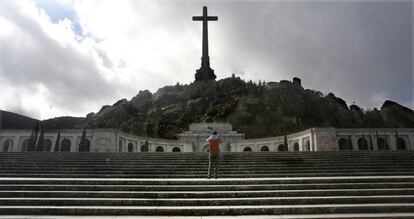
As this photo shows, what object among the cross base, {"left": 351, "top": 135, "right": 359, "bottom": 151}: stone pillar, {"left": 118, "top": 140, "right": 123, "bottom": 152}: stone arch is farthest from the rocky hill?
{"left": 351, "top": 135, "right": 359, "bottom": 151}: stone pillar

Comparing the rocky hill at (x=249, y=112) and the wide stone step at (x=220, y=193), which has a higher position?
the rocky hill at (x=249, y=112)

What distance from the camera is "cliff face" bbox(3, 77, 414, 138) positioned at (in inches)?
2447

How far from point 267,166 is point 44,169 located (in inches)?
378

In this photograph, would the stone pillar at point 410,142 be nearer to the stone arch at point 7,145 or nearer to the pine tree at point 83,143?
the pine tree at point 83,143

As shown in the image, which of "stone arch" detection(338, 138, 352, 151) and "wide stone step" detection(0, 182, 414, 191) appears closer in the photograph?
"wide stone step" detection(0, 182, 414, 191)

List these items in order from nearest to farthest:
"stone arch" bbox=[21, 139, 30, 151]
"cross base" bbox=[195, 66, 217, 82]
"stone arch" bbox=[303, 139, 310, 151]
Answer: "stone arch" bbox=[21, 139, 30, 151] < "stone arch" bbox=[303, 139, 310, 151] < "cross base" bbox=[195, 66, 217, 82]

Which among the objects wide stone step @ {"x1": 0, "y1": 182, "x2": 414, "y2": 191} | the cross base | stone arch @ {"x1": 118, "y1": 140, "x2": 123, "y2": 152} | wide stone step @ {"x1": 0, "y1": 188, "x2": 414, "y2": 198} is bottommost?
wide stone step @ {"x1": 0, "y1": 188, "x2": 414, "y2": 198}

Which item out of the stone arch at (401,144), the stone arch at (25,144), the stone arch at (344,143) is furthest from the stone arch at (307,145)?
the stone arch at (25,144)

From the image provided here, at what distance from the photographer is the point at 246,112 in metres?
66.9

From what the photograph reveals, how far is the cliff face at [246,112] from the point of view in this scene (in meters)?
62.2

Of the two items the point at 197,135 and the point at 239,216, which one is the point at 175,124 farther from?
the point at 239,216

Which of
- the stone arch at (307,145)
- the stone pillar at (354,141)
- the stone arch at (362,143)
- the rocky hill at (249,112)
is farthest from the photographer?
the rocky hill at (249,112)

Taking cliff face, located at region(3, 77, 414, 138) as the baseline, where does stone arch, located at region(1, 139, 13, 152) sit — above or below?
below

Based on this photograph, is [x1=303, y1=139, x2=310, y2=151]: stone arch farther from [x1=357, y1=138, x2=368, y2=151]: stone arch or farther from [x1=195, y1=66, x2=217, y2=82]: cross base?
[x1=195, y1=66, x2=217, y2=82]: cross base
